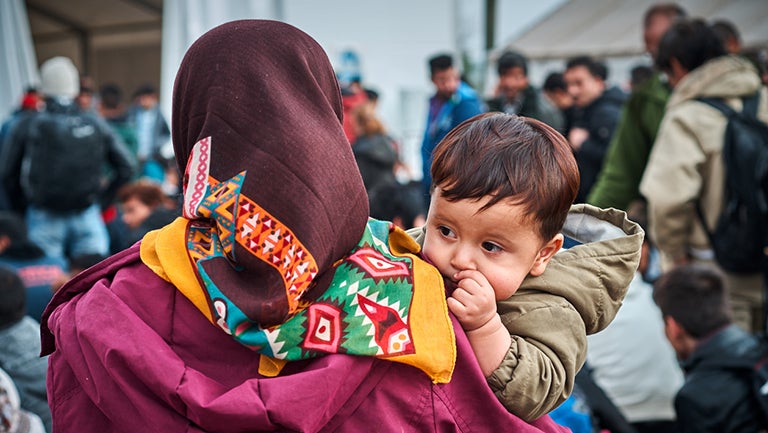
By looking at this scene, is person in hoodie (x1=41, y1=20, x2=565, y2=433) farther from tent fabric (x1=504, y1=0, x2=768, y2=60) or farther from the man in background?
tent fabric (x1=504, y1=0, x2=768, y2=60)

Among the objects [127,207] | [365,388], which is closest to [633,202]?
[127,207]

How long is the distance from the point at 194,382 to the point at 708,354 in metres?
2.64

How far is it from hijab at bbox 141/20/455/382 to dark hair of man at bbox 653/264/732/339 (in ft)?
7.79

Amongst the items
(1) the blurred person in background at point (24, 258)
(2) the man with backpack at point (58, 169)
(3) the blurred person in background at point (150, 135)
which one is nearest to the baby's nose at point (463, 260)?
(1) the blurred person in background at point (24, 258)

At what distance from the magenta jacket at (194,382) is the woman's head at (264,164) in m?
0.12

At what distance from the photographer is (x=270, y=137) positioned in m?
1.27

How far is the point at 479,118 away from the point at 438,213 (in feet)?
0.65

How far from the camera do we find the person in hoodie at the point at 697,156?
3844 mm

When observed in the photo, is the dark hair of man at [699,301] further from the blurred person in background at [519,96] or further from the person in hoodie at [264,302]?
the blurred person in background at [519,96]

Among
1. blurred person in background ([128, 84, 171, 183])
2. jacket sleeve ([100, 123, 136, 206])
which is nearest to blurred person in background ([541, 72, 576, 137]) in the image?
jacket sleeve ([100, 123, 136, 206])

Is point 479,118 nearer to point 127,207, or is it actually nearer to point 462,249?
point 462,249

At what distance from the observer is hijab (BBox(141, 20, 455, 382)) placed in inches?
49.3

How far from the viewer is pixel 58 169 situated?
17.8 feet

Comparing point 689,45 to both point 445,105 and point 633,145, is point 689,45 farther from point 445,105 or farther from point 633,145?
point 445,105
